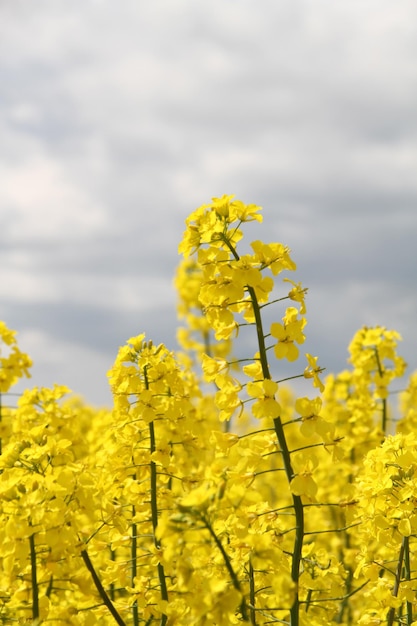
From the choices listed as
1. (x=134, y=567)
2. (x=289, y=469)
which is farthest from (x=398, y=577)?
(x=134, y=567)

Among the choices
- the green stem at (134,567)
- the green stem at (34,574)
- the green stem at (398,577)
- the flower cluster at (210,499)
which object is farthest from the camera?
the green stem at (134,567)

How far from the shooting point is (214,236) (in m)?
3.96

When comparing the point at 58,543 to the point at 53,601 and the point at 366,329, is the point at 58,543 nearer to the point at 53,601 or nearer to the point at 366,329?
the point at 53,601

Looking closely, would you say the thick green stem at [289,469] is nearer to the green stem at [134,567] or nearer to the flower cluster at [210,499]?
the flower cluster at [210,499]

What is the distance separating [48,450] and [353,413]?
5.14 metres

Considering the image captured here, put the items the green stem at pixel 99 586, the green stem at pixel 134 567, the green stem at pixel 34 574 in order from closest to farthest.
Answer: the green stem at pixel 34 574 → the green stem at pixel 99 586 → the green stem at pixel 134 567

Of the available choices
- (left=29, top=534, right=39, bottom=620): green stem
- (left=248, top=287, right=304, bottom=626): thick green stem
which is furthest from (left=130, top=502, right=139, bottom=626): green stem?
(left=248, top=287, right=304, bottom=626): thick green stem

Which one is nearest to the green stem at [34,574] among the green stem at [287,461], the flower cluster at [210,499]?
the flower cluster at [210,499]

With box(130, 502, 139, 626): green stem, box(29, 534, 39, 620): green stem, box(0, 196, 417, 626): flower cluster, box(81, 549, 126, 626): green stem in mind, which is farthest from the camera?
box(130, 502, 139, 626): green stem

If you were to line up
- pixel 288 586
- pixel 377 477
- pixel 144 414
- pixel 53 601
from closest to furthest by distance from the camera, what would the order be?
pixel 288 586 < pixel 377 477 < pixel 144 414 < pixel 53 601

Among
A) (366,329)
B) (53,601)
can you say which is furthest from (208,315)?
(366,329)

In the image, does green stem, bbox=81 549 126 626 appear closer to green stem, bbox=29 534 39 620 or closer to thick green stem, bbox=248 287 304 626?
green stem, bbox=29 534 39 620

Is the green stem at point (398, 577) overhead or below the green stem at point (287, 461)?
below

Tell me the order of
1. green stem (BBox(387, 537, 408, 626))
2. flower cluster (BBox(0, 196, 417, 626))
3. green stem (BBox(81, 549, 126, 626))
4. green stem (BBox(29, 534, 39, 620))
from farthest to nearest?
1. green stem (BBox(387, 537, 408, 626))
2. green stem (BBox(81, 549, 126, 626))
3. green stem (BBox(29, 534, 39, 620))
4. flower cluster (BBox(0, 196, 417, 626))
